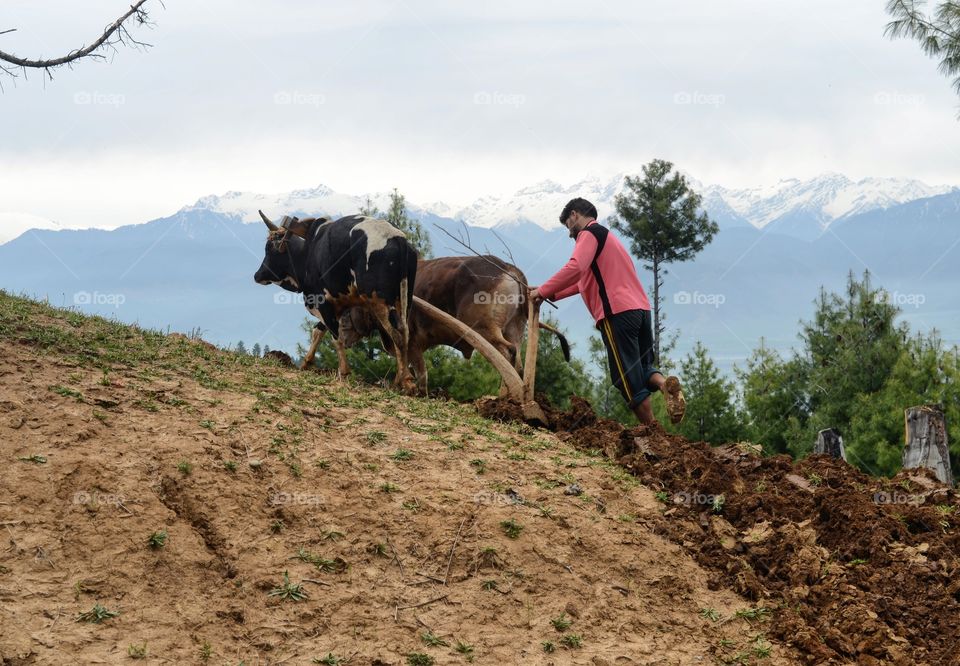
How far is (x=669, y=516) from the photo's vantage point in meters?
8.19

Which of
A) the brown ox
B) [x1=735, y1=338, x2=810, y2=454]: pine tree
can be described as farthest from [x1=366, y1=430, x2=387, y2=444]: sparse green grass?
[x1=735, y1=338, x2=810, y2=454]: pine tree

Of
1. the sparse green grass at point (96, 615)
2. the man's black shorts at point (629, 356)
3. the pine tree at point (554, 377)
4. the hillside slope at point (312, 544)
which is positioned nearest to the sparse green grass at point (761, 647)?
the hillside slope at point (312, 544)

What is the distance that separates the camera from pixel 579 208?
1061 centimetres

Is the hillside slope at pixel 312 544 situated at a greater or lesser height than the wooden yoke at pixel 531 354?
lesser

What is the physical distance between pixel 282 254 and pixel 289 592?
8936 millimetres

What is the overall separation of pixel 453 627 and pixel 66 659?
7.56 ft

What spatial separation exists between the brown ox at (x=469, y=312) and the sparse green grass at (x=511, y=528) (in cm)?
574

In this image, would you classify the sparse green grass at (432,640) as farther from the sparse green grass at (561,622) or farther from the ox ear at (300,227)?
the ox ear at (300,227)

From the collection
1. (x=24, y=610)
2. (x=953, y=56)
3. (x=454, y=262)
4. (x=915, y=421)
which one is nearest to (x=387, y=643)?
(x=24, y=610)

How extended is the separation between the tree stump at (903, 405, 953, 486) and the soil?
0.70 metres

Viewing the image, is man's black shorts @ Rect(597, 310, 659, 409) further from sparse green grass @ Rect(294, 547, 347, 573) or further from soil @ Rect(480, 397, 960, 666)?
sparse green grass @ Rect(294, 547, 347, 573)

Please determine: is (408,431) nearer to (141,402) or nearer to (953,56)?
(141,402)

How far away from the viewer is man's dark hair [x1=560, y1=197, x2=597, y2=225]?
10.6m

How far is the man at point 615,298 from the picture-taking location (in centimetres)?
1020
